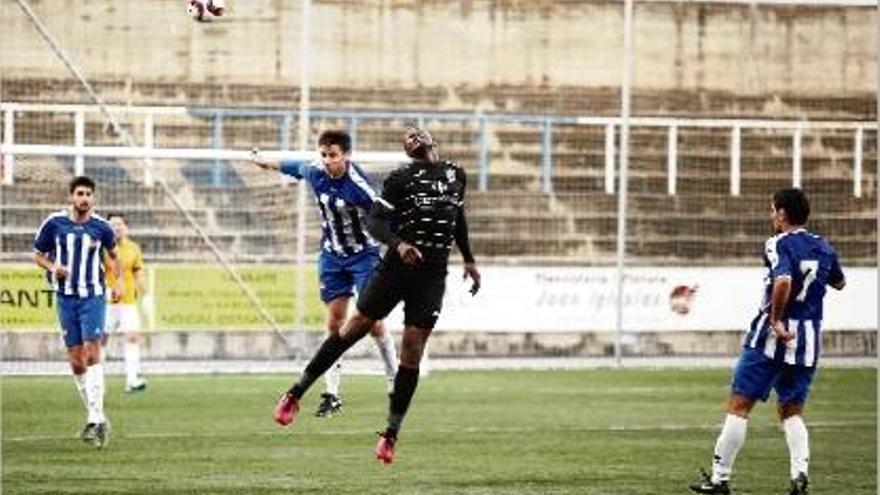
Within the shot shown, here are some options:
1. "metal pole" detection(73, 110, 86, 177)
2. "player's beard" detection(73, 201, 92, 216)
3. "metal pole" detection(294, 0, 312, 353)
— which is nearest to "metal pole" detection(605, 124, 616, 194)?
"metal pole" detection(294, 0, 312, 353)

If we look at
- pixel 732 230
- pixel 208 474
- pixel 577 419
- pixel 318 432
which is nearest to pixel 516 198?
pixel 732 230

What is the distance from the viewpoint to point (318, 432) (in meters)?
20.5

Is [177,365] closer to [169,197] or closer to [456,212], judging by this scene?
[169,197]

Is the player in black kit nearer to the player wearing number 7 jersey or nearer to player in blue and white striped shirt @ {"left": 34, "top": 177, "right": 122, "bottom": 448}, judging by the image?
the player wearing number 7 jersey

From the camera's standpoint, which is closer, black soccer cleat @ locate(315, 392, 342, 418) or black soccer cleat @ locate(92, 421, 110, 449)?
black soccer cleat @ locate(92, 421, 110, 449)

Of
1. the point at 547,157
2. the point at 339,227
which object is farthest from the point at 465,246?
the point at 547,157

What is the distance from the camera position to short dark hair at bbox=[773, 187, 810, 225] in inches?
587

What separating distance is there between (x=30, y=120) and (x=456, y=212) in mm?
16771

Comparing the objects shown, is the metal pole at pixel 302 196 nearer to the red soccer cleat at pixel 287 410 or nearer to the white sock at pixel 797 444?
the red soccer cleat at pixel 287 410

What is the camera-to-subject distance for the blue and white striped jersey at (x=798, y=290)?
15.0 metres

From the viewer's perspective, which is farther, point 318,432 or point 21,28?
point 21,28

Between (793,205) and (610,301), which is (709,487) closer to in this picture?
(793,205)

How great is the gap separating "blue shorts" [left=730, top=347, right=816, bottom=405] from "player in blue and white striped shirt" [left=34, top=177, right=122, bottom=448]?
19.8ft

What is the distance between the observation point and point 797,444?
50.3ft
